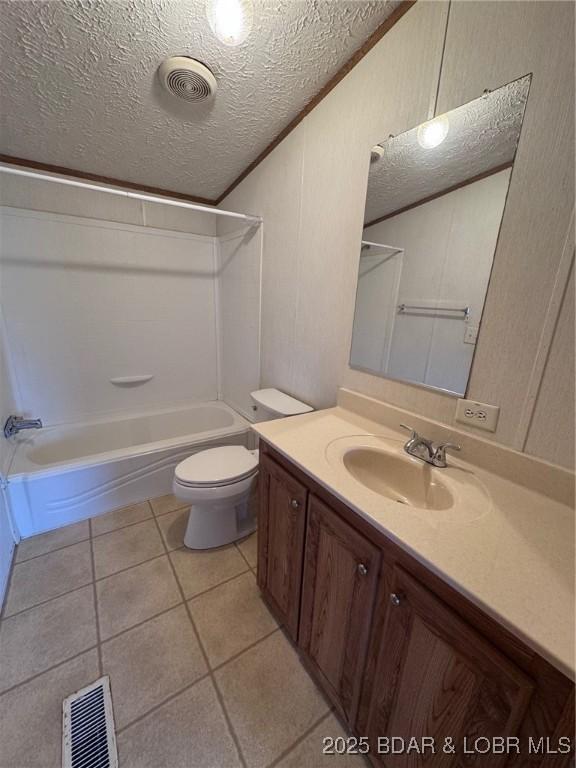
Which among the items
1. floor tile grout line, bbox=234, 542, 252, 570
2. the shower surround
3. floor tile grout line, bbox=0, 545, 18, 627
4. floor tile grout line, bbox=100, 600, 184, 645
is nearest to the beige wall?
the shower surround

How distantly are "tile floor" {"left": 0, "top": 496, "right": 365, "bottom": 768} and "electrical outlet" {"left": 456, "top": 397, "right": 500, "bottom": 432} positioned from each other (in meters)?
1.17

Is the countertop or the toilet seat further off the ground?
the countertop

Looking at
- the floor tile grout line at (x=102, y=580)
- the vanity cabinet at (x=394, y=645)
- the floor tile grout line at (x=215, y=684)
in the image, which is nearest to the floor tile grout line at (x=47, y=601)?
the floor tile grout line at (x=102, y=580)

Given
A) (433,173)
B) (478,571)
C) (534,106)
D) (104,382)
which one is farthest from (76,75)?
(478,571)

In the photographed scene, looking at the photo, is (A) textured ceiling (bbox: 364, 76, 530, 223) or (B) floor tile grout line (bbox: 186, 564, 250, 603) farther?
(B) floor tile grout line (bbox: 186, 564, 250, 603)

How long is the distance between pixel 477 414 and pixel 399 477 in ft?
1.13

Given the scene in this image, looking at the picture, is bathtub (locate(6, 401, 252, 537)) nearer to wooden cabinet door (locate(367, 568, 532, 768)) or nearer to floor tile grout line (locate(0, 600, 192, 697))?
floor tile grout line (locate(0, 600, 192, 697))

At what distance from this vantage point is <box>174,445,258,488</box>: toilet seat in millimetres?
1525

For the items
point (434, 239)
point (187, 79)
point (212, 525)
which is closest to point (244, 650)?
point (212, 525)

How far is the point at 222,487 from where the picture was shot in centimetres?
154

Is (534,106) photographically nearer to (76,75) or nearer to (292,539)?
(292,539)

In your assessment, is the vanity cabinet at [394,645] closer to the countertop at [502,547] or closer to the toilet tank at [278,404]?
the countertop at [502,547]

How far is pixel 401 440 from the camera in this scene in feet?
3.76

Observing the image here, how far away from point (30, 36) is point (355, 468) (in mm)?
2039
